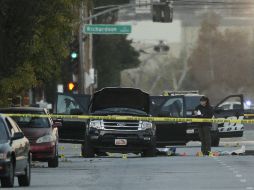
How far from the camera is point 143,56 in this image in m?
184

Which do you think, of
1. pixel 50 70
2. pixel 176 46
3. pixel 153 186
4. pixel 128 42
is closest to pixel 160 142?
pixel 50 70

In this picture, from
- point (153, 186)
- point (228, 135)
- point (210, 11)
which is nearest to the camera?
point (153, 186)

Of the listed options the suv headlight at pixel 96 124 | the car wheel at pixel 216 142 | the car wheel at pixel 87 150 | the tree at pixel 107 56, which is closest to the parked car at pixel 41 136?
the suv headlight at pixel 96 124

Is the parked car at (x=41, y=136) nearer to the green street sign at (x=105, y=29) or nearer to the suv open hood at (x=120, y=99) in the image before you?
the suv open hood at (x=120, y=99)

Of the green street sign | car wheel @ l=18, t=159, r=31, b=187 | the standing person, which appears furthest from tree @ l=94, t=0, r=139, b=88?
car wheel @ l=18, t=159, r=31, b=187

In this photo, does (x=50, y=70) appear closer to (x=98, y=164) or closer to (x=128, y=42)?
(x=98, y=164)

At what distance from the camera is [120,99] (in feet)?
121

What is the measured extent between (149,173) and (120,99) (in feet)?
29.0

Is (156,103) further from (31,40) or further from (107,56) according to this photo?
(107,56)

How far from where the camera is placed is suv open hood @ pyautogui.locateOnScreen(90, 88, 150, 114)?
36.6 meters

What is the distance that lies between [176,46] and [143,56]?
432 inches

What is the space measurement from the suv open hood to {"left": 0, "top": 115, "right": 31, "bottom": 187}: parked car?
12167mm

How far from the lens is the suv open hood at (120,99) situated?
120 feet

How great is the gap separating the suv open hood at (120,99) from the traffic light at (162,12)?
19.1 meters
